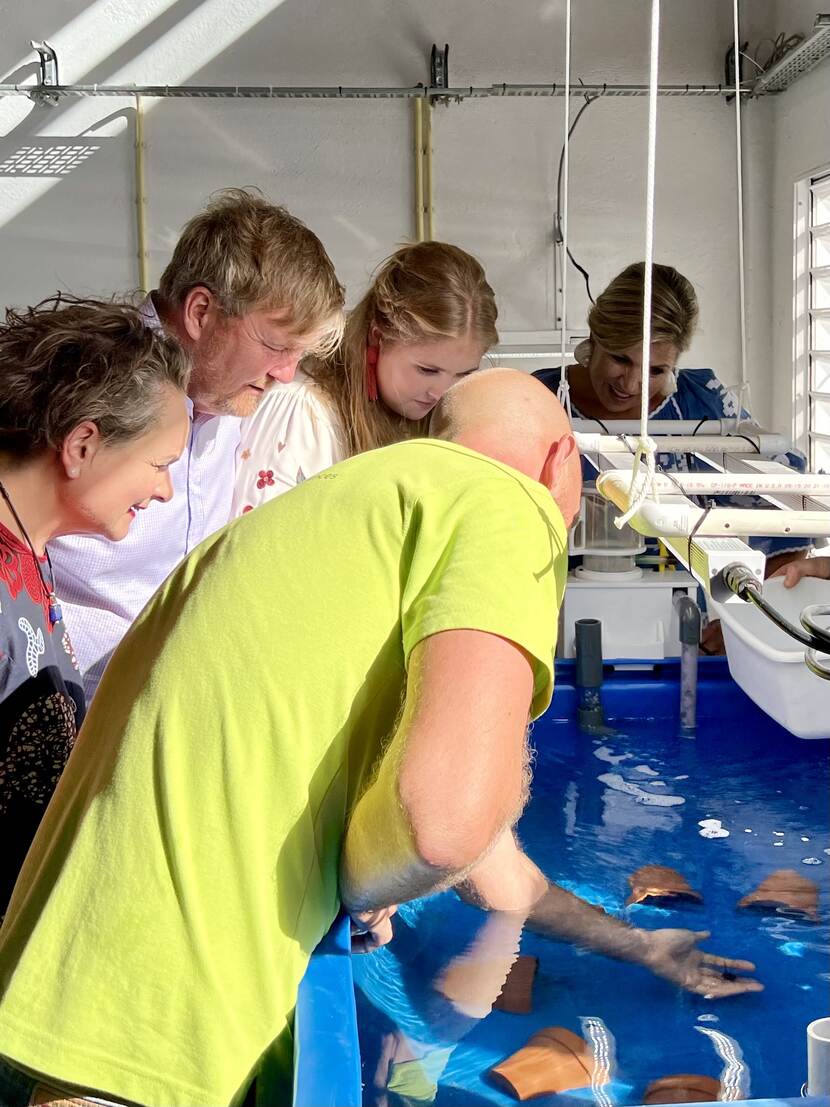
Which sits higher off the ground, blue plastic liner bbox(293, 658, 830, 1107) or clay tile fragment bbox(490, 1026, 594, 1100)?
blue plastic liner bbox(293, 658, 830, 1107)

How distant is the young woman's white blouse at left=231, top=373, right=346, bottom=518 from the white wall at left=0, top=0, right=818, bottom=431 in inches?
119

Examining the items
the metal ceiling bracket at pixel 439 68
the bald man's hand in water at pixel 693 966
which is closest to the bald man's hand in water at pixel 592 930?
the bald man's hand in water at pixel 693 966

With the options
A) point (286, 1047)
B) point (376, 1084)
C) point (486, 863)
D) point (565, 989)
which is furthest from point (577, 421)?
point (286, 1047)

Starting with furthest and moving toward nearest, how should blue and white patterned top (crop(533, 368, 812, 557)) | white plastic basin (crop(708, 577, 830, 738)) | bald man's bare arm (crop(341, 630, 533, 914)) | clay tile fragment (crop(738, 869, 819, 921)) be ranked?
blue and white patterned top (crop(533, 368, 812, 557)), white plastic basin (crop(708, 577, 830, 738)), clay tile fragment (crop(738, 869, 819, 921)), bald man's bare arm (crop(341, 630, 533, 914))

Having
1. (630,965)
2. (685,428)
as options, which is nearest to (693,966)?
(630,965)

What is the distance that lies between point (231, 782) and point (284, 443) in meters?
1.30

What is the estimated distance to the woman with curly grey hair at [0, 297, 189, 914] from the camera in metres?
1.30

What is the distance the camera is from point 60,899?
3.09 ft

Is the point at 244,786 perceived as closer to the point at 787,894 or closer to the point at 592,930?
the point at 592,930

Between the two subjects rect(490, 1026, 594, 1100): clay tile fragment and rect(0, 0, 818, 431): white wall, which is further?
rect(0, 0, 818, 431): white wall

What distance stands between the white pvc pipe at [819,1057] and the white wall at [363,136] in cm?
448

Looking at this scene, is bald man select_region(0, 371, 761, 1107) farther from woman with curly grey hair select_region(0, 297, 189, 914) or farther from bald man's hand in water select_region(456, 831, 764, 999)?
bald man's hand in water select_region(456, 831, 764, 999)

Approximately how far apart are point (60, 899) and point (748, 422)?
1.72 metres

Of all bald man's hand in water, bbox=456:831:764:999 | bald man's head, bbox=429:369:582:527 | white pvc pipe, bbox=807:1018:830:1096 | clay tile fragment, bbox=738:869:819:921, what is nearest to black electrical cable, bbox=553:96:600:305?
clay tile fragment, bbox=738:869:819:921
